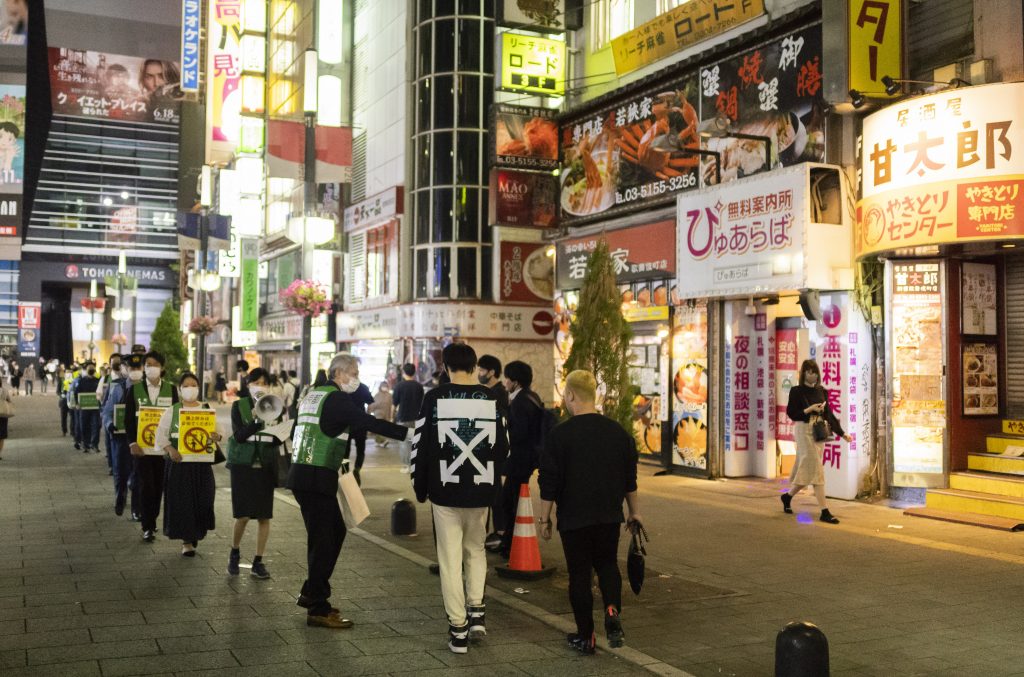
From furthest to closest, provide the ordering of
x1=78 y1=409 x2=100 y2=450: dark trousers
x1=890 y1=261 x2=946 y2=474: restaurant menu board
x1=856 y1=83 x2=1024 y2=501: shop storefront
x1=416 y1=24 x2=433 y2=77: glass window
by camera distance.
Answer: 1. x1=416 y1=24 x2=433 y2=77: glass window
2. x1=78 y1=409 x2=100 y2=450: dark trousers
3. x1=890 y1=261 x2=946 y2=474: restaurant menu board
4. x1=856 y1=83 x2=1024 y2=501: shop storefront

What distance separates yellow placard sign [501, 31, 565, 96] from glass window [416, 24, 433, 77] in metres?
4.67

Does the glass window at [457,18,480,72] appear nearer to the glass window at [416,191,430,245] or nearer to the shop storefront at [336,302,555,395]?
the glass window at [416,191,430,245]

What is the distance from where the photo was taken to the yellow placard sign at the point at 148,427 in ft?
34.7

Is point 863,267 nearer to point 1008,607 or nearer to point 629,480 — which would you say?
point 1008,607

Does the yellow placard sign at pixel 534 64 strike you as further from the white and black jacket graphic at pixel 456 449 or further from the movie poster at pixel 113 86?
the movie poster at pixel 113 86

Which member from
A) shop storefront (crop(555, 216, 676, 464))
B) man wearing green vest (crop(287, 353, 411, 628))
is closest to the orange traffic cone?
man wearing green vest (crop(287, 353, 411, 628))

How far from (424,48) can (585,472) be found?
2172 centimetres

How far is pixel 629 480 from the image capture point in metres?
6.51

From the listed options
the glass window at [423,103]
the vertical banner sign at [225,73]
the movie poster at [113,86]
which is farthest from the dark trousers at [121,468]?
the movie poster at [113,86]

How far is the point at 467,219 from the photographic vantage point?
84.6ft

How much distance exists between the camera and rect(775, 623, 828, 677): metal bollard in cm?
497

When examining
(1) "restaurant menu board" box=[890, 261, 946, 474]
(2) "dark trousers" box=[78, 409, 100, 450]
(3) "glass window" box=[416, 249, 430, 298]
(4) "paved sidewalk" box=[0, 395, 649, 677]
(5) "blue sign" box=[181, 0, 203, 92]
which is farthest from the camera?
(5) "blue sign" box=[181, 0, 203, 92]

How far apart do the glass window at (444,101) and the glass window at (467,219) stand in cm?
201

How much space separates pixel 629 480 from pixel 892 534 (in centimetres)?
608
